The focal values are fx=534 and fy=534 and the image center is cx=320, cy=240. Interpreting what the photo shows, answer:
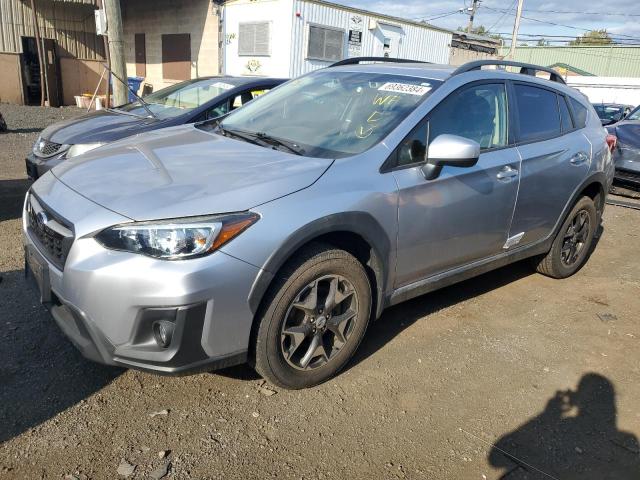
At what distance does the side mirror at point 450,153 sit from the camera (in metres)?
2.97

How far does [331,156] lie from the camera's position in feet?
9.61

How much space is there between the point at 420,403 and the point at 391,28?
16337 millimetres

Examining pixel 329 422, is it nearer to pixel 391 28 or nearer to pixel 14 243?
pixel 14 243

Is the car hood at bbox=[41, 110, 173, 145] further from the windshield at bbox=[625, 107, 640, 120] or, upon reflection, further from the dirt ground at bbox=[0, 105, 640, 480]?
the windshield at bbox=[625, 107, 640, 120]

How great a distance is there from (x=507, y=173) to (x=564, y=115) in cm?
125

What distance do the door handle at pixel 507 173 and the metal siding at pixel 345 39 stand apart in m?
12.2

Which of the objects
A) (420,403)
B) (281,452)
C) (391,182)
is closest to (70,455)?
(281,452)

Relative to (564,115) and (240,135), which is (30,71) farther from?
(564,115)

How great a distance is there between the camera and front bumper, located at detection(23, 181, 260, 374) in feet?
7.36

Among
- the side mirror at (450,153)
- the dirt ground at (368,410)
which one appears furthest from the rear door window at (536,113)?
the dirt ground at (368,410)

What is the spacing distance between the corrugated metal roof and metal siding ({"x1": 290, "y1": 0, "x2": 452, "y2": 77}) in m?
30.8

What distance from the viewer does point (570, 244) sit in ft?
15.7

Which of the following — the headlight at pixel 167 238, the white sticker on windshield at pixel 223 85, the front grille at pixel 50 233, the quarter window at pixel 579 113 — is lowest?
the front grille at pixel 50 233

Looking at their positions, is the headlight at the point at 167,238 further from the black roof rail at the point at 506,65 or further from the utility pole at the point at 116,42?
the utility pole at the point at 116,42
